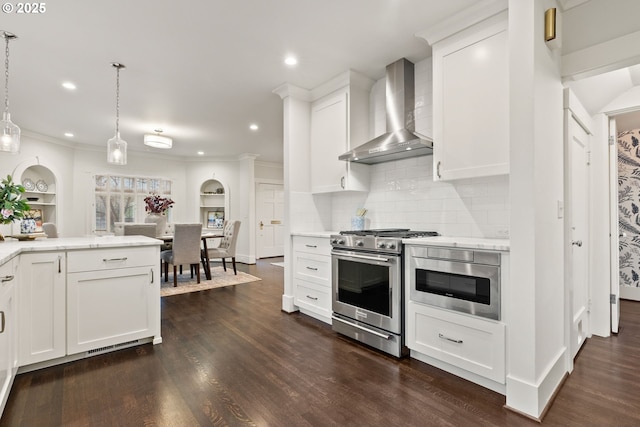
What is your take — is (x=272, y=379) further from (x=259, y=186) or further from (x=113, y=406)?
(x=259, y=186)

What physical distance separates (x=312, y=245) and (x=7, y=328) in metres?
2.33

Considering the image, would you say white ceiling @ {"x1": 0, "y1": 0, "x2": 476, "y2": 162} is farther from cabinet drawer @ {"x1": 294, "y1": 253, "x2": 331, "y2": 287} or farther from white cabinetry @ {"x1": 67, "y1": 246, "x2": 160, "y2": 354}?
cabinet drawer @ {"x1": 294, "y1": 253, "x2": 331, "y2": 287}

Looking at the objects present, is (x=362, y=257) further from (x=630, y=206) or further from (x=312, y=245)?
(x=630, y=206)

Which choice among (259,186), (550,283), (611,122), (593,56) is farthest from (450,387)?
(259,186)

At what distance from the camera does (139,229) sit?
466 cm

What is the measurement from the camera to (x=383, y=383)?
207cm

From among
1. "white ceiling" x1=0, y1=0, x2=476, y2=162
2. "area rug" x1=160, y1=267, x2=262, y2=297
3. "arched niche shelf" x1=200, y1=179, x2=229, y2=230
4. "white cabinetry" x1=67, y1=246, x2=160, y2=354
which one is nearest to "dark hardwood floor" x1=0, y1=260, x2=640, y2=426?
"white cabinetry" x1=67, y1=246, x2=160, y2=354

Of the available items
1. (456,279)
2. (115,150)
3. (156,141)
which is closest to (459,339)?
(456,279)

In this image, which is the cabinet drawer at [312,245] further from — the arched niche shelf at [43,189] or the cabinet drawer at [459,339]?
the arched niche shelf at [43,189]

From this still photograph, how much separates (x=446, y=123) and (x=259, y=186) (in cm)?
610

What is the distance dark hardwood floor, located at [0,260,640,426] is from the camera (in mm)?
1708

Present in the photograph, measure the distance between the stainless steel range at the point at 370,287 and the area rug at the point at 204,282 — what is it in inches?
106

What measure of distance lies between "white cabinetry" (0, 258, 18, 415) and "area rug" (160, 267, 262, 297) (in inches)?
96.9

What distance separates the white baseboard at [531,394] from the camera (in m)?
1.70
